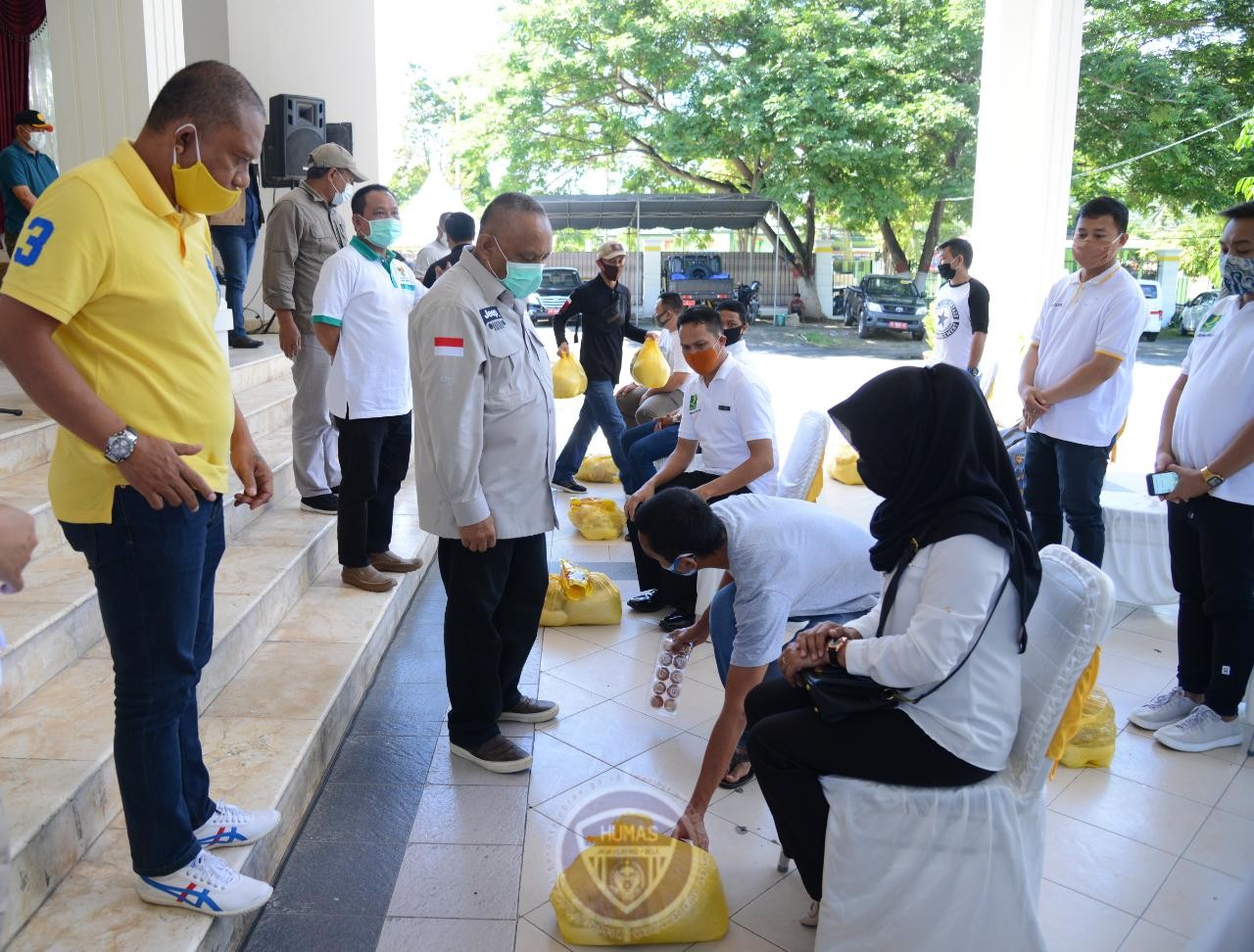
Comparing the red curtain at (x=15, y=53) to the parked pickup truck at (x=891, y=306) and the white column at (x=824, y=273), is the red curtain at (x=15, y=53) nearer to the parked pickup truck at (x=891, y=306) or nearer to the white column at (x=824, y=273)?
the parked pickup truck at (x=891, y=306)

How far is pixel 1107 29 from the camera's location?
17609 mm

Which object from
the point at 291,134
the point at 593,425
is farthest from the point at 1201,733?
the point at 291,134

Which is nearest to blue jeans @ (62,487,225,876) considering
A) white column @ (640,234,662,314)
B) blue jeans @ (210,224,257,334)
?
blue jeans @ (210,224,257,334)

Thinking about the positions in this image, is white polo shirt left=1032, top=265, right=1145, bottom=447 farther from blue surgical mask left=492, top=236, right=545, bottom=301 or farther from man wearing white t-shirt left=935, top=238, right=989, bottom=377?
blue surgical mask left=492, top=236, right=545, bottom=301

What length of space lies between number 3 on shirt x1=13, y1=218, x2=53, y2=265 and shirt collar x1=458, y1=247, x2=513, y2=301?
1320 millimetres

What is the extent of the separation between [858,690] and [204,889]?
148cm

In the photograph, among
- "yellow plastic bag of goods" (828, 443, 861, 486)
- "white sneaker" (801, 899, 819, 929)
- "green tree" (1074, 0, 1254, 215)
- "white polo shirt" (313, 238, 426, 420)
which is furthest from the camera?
"green tree" (1074, 0, 1254, 215)

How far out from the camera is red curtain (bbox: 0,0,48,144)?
7.77 meters

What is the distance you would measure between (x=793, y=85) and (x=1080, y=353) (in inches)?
659

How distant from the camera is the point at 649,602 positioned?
4.68m

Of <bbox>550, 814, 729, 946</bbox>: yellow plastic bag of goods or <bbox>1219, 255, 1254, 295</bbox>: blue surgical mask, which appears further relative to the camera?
<bbox>1219, 255, 1254, 295</bbox>: blue surgical mask

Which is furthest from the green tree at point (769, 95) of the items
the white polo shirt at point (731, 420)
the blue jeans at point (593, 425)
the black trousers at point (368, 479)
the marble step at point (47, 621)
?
the marble step at point (47, 621)

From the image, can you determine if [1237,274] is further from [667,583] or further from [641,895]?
[641,895]

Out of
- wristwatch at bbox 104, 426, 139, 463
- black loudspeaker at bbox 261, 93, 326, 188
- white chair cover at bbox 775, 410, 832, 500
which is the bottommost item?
white chair cover at bbox 775, 410, 832, 500
